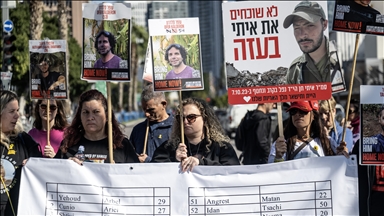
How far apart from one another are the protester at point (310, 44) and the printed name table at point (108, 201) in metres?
1.35

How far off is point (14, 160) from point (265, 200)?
2038 millimetres

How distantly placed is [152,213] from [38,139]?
7.94 ft

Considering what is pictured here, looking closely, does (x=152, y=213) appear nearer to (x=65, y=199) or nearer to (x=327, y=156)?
(x=65, y=199)

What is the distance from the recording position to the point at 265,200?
5.28 m

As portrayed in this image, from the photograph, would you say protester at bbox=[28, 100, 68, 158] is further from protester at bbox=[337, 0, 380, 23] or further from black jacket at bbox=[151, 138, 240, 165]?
protester at bbox=[337, 0, 380, 23]

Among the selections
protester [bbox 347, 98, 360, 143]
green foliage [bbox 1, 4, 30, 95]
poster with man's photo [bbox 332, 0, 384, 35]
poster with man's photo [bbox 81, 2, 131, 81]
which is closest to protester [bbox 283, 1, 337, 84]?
poster with man's photo [bbox 332, 0, 384, 35]

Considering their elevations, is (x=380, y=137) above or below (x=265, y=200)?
above

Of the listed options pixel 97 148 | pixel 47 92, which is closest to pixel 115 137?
pixel 97 148

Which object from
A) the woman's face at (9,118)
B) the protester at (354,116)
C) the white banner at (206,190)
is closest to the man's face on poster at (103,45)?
the white banner at (206,190)

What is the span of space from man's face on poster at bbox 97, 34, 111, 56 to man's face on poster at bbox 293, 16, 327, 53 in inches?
55.9

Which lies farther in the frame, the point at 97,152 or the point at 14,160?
the point at 14,160

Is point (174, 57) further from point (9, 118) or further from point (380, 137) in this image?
point (380, 137)

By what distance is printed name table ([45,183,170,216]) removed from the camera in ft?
17.4

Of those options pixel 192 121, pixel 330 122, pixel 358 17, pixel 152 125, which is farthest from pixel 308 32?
pixel 152 125
